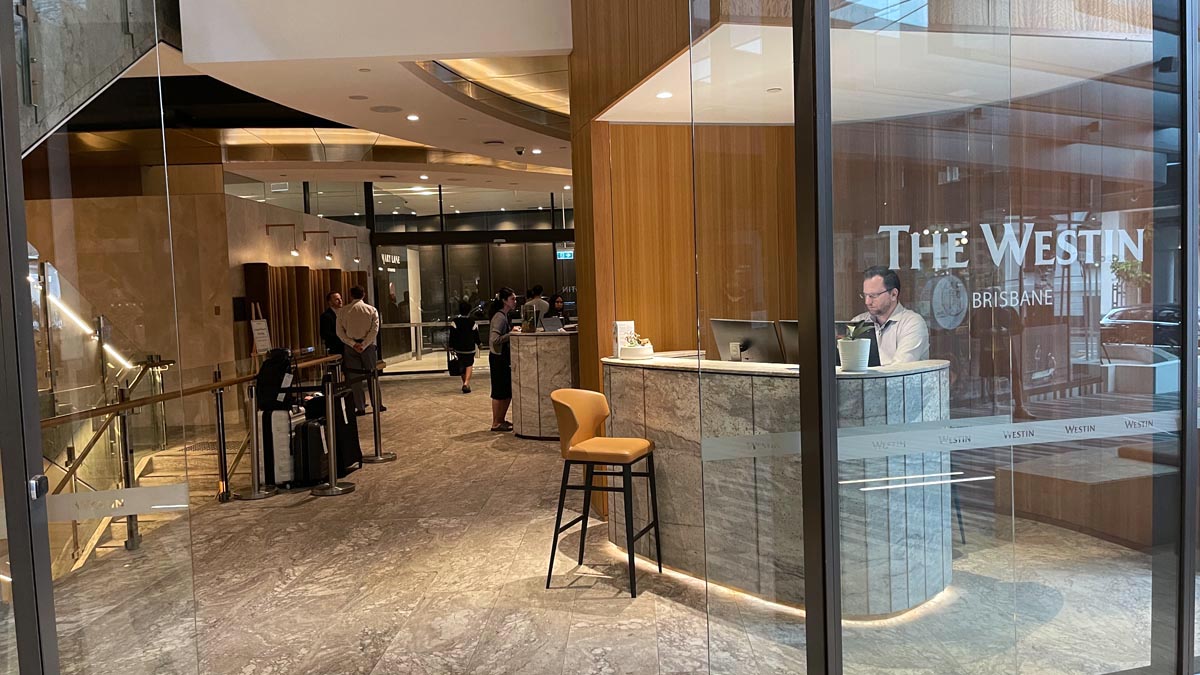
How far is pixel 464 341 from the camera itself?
39.7ft

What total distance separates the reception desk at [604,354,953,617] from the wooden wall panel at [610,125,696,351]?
2517 millimetres

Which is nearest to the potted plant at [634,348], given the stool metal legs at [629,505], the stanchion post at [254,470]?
the stool metal legs at [629,505]

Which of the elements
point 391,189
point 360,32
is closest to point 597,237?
point 360,32

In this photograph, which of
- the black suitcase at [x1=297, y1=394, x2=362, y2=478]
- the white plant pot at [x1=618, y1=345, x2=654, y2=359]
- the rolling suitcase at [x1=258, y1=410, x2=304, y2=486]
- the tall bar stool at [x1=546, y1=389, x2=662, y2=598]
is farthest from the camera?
the black suitcase at [x1=297, y1=394, x2=362, y2=478]

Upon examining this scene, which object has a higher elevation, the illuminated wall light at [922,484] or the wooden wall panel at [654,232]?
the wooden wall panel at [654,232]

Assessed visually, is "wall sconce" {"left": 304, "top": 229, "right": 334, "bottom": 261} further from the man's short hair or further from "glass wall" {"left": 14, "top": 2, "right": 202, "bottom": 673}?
the man's short hair

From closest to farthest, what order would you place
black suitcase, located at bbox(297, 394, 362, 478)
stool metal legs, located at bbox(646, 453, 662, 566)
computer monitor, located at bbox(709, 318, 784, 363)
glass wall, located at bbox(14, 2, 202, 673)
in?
Result: glass wall, located at bbox(14, 2, 202, 673) → computer monitor, located at bbox(709, 318, 784, 363) → stool metal legs, located at bbox(646, 453, 662, 566) → black suitcase, located at bbox(297, 394, 362, 478)

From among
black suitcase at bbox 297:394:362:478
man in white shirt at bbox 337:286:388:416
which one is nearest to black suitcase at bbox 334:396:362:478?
black suitcase at bbox 297:394:362:478

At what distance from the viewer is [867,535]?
238 centimetres

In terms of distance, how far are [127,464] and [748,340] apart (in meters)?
2.19

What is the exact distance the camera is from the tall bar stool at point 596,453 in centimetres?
403

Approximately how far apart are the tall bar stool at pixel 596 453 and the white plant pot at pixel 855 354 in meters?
1.83

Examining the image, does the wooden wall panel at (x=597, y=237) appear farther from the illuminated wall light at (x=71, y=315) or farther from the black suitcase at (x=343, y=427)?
the illuminated wall light at (x=71, y=315)

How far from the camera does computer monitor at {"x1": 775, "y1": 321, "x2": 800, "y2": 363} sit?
98.1 inches
